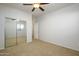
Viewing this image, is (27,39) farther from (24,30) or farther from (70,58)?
(70,58)

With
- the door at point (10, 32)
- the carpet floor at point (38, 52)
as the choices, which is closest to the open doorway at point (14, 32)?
the door at point (10, 32)

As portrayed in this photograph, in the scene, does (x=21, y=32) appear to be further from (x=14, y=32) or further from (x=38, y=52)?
(x=38, y=52)

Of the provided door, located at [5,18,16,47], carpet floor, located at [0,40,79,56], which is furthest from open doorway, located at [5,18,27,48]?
carpet floor, located at [0,40,79,56]

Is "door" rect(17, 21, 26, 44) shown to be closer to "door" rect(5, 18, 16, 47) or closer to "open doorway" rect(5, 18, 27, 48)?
"open doorway" rect(5, 18, 27, 48)

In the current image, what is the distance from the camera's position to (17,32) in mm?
4391

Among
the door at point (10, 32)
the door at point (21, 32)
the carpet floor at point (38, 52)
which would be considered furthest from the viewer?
the door at point (21, 32)

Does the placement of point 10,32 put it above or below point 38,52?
above

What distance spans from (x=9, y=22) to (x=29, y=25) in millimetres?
1540

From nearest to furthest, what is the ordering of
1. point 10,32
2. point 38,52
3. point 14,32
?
point 38,52 < point 10,32 < point 14,32

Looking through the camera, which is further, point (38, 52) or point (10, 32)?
point (10, 32)

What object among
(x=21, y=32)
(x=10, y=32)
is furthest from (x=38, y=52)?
(x=21, y=32)

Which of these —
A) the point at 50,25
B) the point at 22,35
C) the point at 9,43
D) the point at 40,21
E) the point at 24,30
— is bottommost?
the point at 9,43

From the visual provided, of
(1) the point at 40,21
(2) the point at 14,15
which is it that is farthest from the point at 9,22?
(1) the point at 40,21

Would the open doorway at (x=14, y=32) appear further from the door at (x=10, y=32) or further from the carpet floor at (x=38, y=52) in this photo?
the carpet floor at (x=38, y=52)
